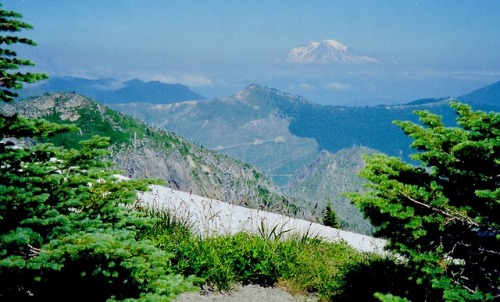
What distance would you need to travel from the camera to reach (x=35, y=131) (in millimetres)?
4262

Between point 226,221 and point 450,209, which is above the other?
point 450,209

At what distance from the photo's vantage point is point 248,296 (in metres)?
6.97

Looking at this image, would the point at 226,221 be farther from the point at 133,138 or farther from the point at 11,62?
the point at 133,138

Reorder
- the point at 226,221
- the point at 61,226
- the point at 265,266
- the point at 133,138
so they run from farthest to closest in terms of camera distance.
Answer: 1. the point at 133,138
2. the point at 226,221
3. the point at 265,266
4. the point at 61,226

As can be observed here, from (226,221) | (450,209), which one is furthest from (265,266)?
(226,221)

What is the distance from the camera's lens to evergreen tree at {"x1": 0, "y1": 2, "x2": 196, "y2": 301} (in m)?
3.52

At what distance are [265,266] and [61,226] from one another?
445 cm

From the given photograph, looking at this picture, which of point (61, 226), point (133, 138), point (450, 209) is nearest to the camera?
point (61, 226)

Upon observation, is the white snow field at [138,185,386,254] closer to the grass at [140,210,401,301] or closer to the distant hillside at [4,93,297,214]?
the grass at [140,210,401,301]

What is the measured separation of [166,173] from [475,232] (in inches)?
6663

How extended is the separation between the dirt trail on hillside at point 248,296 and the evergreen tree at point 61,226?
6.77 feet

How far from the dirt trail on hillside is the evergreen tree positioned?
2.06m

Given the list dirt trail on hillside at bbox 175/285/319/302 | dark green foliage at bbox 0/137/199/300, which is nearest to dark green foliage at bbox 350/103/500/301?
dirt trail on hillside at bbox 175/285/319/302

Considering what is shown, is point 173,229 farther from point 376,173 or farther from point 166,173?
point 166,173
